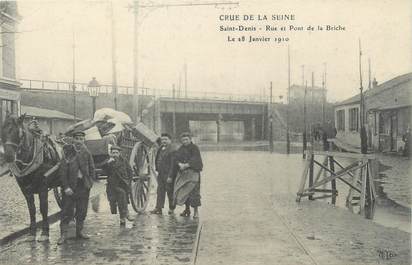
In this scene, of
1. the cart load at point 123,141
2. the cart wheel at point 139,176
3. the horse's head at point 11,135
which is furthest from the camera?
the cart wheel at point 139,176

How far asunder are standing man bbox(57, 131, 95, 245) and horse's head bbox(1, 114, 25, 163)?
65cm

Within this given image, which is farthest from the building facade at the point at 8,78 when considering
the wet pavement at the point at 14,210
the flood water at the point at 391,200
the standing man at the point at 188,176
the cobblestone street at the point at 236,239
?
the flood water at the point at 391,200

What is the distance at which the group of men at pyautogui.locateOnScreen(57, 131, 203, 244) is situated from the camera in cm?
614

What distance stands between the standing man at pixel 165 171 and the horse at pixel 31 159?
7.26 feet

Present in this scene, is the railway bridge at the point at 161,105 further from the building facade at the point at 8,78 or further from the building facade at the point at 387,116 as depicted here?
the building facade at the point at 387,116

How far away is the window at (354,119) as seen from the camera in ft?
98.3

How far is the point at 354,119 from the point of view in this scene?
30.6m

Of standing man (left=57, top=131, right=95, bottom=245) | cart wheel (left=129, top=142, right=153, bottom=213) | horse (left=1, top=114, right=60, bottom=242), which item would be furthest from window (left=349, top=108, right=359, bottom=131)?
horse (left=1, top=114, right=60, bottom=242)

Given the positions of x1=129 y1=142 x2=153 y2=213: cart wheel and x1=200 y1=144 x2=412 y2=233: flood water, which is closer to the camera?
x1=200 y1=144 x2=412 y2=233: flood water

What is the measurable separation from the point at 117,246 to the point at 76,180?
3.49 ft

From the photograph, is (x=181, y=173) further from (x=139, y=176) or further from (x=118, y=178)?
(x=118, y=178)

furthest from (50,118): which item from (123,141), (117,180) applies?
(117,180)

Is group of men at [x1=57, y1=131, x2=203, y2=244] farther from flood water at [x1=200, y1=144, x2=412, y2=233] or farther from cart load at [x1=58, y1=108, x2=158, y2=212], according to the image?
flood water at [x1=200, y1=144, x2=412, y2=233]

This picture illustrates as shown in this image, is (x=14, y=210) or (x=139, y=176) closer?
(x=14, y=210)
